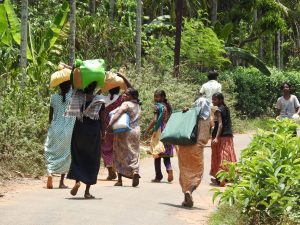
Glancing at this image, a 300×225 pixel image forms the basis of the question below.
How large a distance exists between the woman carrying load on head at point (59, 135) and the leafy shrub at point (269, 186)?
11.3 ft

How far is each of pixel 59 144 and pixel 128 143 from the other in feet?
3.92

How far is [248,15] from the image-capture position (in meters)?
38.3

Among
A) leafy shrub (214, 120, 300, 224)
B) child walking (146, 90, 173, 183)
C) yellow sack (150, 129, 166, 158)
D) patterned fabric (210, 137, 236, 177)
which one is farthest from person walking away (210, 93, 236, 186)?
leafy shrub (214, 120, 300, 224)

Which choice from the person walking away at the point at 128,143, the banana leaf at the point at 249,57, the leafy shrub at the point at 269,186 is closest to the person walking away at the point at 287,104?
the person walking away at the point at 128,143

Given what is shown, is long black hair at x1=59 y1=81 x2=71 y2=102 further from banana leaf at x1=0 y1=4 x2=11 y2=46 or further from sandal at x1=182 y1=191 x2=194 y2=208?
banana leaf at x1=0 y1=4 x2=11 y2=46

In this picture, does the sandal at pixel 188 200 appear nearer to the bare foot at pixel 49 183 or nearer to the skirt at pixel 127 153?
the skirt at pixel 127 153

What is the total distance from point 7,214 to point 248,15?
30370mm

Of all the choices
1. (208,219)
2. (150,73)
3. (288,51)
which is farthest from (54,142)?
(288,51)

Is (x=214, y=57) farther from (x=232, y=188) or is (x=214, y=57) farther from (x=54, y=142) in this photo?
(x=232, y=188)

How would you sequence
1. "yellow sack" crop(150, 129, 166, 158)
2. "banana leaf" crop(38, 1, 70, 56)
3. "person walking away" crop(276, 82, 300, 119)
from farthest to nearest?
1. "banana leaf" crop(38, 1, 70, 56)
2. "person walking away" crop(276, 82, 300, 119)
3. "yellow sack" crop(150, 129, 166, 158)

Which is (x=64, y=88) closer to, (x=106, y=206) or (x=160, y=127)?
(x=160, y=127)

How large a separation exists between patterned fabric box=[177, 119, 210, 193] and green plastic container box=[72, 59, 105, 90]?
1512 millimetres

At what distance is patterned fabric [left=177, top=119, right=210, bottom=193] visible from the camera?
1095 cm

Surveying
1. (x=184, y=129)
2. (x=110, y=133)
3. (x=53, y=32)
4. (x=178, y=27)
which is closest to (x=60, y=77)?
(x=110, y=133)
